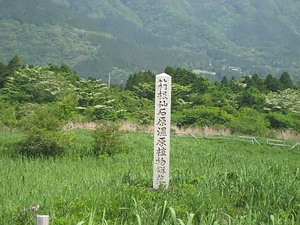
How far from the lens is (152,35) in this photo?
452 ft

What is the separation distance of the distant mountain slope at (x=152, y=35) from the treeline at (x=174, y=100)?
41495mm

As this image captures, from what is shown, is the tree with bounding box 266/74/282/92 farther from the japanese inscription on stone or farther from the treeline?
the japanese inscription on stone

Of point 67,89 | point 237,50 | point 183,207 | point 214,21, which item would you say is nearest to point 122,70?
point 67,89

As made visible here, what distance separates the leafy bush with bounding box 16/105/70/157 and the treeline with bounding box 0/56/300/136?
7.79 m

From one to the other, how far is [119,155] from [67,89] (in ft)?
48.3

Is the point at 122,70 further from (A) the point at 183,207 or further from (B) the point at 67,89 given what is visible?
(A) the point at 183,207

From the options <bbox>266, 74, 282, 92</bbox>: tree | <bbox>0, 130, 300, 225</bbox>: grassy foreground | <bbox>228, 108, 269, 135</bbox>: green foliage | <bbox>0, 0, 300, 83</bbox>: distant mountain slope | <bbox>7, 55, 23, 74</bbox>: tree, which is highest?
<bbox>0, 0, 300, 83</bbox>: distant mountain slope

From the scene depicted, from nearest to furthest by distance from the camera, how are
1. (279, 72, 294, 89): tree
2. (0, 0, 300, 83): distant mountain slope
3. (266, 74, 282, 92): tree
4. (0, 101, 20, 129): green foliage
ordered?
(0, 101, 20, 129): green foliage
(266, 74, 282, 92): tree
(279, 72, 294, 89): tree
(0, 0, 300, 83): distant mountain slope

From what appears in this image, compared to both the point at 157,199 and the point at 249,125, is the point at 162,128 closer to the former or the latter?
the point at 157,199

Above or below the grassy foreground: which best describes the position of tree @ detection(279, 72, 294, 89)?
above

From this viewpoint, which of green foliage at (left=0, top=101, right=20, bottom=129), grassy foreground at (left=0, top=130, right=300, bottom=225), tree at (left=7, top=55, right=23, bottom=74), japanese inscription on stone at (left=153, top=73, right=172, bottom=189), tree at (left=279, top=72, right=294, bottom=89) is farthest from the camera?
tree at (left=279, top=72, right=294, bottom=89)

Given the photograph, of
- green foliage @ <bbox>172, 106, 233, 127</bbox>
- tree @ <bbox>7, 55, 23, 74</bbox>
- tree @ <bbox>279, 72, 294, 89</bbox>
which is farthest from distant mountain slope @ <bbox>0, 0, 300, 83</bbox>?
green foliage @ <bbox>172, 106, 233, 127</bbox>

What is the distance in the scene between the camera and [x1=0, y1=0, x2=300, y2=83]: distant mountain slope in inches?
3174

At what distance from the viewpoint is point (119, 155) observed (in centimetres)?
1171
